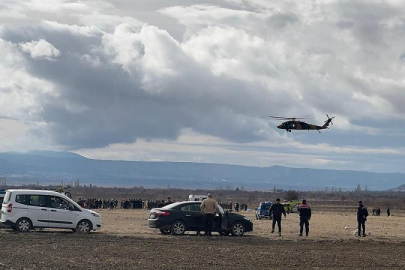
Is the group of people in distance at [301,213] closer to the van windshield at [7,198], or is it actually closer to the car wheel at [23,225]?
the car wheel at [23,225]

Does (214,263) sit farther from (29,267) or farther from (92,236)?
(92,236)

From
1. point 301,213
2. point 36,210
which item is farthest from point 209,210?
point 36,210

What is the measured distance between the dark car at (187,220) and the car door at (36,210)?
4122 millimetres

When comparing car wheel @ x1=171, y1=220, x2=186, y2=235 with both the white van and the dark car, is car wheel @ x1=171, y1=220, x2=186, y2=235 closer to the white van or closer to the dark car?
the dark car

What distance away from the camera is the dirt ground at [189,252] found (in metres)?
19.7

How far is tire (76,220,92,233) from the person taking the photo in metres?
29.4

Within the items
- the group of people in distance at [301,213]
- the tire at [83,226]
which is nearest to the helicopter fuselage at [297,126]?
the group of people in distance at [301,213]

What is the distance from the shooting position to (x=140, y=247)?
24.1 m

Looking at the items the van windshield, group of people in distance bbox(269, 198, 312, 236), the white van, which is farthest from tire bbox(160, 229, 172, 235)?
the van windshield

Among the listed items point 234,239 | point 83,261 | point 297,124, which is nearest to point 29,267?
point 83,261

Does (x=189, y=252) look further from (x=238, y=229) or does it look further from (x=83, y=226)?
(x=83, y=226)

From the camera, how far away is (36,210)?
28.8m

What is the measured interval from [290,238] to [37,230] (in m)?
10.1

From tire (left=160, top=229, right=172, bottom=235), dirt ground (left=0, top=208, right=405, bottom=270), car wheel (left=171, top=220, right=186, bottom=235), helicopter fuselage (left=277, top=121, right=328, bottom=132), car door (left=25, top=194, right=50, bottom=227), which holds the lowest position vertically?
dirt ground (left=0, top=208, right=405, bottom=270)
